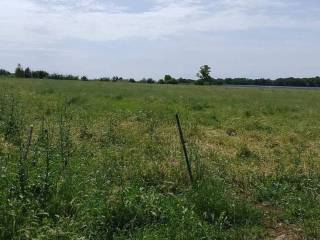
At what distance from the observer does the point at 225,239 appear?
6.49m

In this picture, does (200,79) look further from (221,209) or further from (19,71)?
(221,209)

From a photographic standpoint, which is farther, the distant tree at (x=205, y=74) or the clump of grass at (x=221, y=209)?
the distant tree at (x=205, y=74)

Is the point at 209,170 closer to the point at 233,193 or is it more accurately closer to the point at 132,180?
the point at 233,193

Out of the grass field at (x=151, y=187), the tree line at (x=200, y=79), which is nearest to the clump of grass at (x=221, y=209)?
the grass field at (x=151, y=187)

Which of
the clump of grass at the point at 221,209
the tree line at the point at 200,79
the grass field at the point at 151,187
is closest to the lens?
the grass field at the point at 151,187

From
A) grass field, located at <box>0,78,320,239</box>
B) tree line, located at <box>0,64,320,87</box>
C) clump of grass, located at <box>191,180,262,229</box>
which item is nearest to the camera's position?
grass field, located at <box>0,78,320,239</box>

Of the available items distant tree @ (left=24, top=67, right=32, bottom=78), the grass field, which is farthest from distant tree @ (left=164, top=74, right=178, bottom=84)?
the grass field

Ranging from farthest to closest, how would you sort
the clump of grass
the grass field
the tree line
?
1. the tree line
2. the clump of grass
3. the grass field

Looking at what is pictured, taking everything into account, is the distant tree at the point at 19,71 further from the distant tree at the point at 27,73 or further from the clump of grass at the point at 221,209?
the clump of grass at the point at 221,209

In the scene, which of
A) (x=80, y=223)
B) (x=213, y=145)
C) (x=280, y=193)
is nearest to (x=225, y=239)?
(x=80, y=223)

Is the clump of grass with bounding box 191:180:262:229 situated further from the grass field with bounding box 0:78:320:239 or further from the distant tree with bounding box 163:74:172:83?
the distant tree with bounding box 163:74:172:83

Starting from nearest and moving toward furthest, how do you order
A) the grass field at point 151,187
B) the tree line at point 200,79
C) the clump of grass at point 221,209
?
the grass field at point 151,187 → the clump of grass at point 221,209 → the tree line at point 200,79

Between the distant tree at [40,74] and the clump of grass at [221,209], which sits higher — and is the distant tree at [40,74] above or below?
above

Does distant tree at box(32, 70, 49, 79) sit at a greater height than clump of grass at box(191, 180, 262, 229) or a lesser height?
greater
